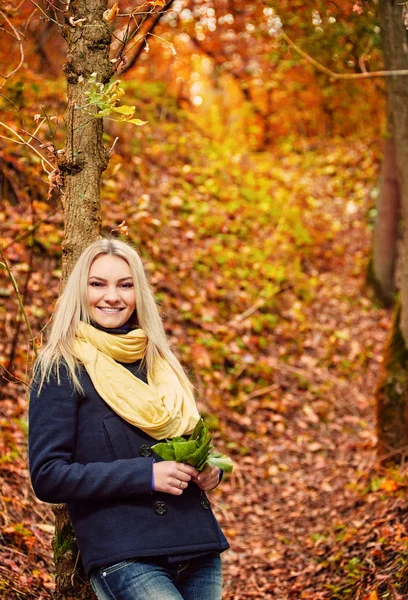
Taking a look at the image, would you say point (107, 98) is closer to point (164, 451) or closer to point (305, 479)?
point (164, 451)

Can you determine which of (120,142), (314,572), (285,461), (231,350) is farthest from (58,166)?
(120,142)

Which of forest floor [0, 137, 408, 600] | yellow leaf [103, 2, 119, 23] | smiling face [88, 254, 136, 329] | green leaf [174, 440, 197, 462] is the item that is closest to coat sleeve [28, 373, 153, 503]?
green leaf [174, 440, 197, 462]

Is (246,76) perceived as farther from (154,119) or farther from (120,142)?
(120,142)

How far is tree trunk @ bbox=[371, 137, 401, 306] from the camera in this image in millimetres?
10492

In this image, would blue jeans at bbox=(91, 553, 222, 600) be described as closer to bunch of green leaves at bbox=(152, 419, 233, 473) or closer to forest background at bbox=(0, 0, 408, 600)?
bunch of green leaves at bbox=(152, 419, 233, 473)

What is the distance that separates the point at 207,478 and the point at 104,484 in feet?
1.41

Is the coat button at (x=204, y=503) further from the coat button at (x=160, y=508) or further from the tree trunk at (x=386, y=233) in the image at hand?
the tree trunk at (x=386, y=233)

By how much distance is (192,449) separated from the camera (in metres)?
2.62

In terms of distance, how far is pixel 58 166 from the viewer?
3221 mm

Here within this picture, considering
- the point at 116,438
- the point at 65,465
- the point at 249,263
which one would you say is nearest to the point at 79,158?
the point at 116,438

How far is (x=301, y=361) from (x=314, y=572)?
4185 mm

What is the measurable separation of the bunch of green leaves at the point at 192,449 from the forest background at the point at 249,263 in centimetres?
94

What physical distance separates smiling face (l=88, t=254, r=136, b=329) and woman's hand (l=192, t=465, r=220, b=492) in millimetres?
699

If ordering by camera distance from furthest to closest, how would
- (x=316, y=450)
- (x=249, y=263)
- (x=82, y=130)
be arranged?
(x=249, y=263)
(x=316, y=450)
(x=82, y=130)
